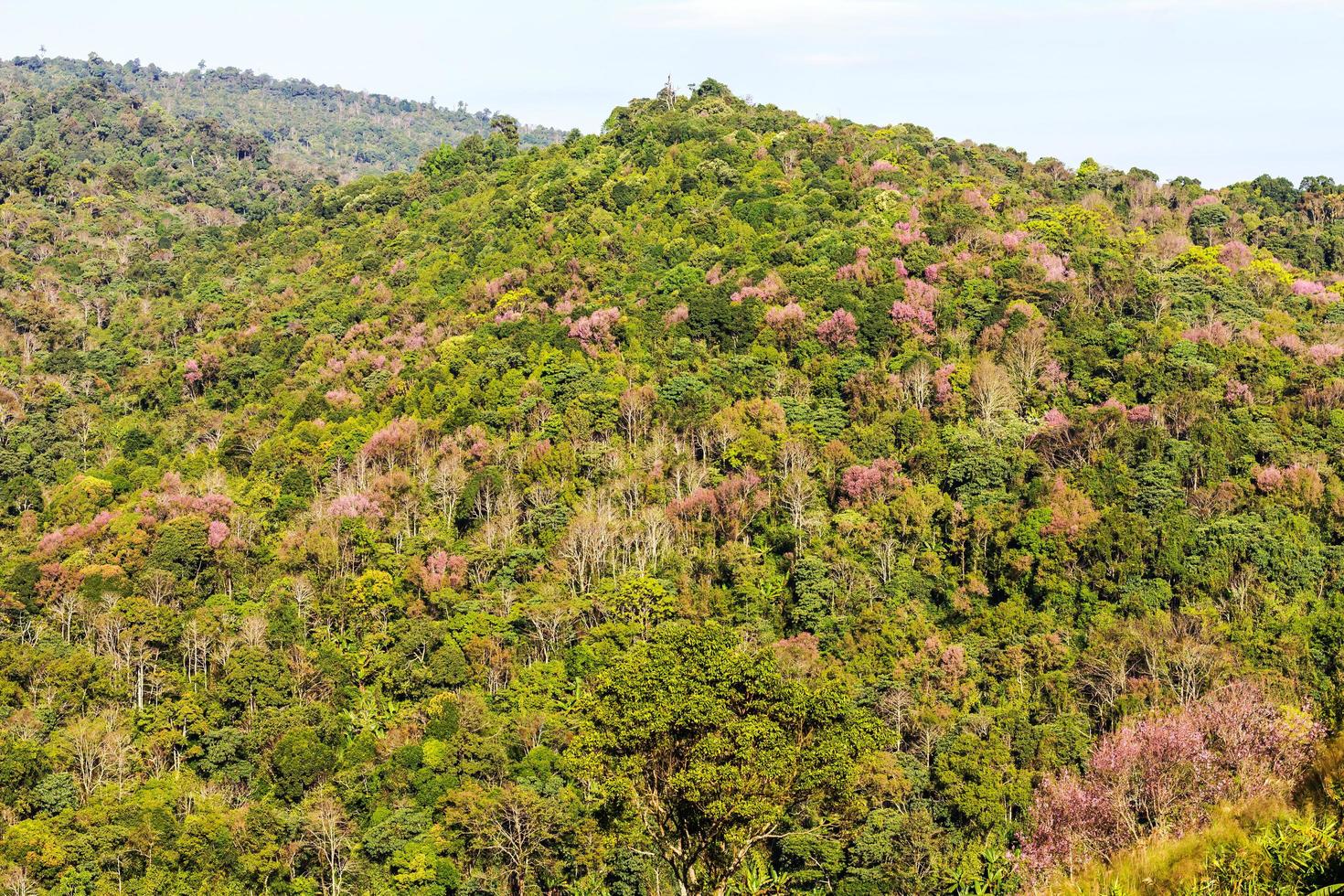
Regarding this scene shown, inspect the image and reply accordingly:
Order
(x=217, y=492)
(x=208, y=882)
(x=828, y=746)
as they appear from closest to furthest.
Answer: (x=828, y=746)
(x=208, y=882)
(x=217, y=492)

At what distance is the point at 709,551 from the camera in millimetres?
50156

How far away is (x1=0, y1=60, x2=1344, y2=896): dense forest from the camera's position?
29.7m

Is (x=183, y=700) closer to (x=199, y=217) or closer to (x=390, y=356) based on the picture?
(x=390, y=356)

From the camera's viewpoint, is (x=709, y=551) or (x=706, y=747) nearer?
(x=706, y=747)

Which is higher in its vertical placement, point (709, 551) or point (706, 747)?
point (706, 747)

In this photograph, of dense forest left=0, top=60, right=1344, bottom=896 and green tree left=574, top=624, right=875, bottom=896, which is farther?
dense forest left=0, top=60, right=1344, bottom=896

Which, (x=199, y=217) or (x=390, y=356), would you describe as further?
(x=199, y=217)

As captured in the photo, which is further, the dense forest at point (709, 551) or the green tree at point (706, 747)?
the dense forest at point (709, 551)

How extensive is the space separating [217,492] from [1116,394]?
4315cm

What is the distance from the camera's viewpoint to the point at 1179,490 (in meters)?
46.6

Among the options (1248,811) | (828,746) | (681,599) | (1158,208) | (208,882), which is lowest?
(208,882)

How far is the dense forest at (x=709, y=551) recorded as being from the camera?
2965cm

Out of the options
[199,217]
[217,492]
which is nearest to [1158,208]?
[217,492]

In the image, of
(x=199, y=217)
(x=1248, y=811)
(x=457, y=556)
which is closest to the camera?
(x=1248, y=811)
